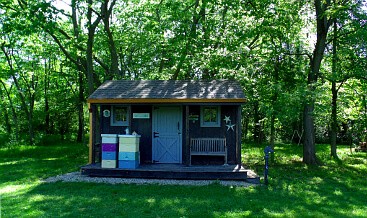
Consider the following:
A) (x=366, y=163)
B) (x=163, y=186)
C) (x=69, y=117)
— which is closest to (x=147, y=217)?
(x=163, y=186)

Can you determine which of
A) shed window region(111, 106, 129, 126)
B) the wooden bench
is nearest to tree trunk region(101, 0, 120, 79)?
shed window region(111, 106, 129, 126)

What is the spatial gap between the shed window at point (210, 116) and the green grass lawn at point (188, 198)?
2.44 metres

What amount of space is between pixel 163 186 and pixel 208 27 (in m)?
8.49

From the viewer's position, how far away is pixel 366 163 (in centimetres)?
1319

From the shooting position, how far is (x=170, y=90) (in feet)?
34.0

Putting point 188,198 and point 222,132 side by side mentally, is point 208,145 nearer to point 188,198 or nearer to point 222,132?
point 222,132

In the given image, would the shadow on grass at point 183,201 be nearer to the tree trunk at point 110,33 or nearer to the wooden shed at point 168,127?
the wooden shed at point 168,127

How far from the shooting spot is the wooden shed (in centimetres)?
935

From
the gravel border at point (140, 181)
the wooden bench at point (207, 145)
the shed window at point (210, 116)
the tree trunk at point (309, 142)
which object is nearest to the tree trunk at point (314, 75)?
the tree trunk at point (309, 142)

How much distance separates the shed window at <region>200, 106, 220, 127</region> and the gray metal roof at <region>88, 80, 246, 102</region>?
23.0 inches

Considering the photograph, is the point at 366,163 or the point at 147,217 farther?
the point at 366,163

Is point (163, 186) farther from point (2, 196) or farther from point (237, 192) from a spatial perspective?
point (2, 196)

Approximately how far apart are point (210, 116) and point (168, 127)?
1458 millimetres

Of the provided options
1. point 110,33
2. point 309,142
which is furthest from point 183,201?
point 110,33
